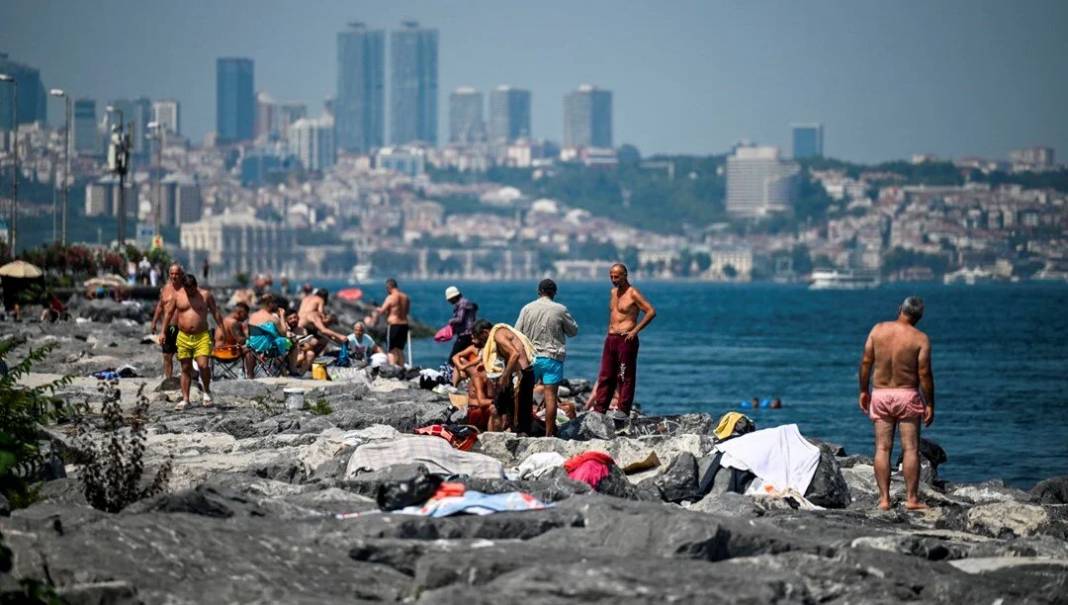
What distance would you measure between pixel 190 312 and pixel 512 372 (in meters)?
3.92

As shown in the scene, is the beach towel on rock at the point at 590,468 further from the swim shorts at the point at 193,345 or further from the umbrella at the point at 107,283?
the umbrella at the point at 107,283

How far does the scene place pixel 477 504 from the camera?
9719 millimetres

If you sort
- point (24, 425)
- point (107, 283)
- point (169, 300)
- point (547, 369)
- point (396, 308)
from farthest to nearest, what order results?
point (107, 283), point (396, 308), point (169, 300), point (547, 369), point (24, 425)

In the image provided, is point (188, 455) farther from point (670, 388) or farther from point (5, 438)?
point (670, 388)

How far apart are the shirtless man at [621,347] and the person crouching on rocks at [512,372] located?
143cm

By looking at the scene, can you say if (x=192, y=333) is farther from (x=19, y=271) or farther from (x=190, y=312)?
(x=19, y=271)

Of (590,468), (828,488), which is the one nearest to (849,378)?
(828,488)

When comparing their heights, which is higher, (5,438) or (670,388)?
(5,438)

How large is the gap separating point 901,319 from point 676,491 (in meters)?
1.73

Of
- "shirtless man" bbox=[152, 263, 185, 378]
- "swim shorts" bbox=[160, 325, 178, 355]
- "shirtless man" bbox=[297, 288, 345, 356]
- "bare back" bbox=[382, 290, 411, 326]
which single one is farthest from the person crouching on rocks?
"bare back" bbox=[382, 290, 411, 326]

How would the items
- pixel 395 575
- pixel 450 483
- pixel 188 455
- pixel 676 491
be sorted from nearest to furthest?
1. pixel 395 575
2. pixel 450 483
3. pixel 676 491
4. pixel 188 455

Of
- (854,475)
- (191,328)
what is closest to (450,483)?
(854,475)

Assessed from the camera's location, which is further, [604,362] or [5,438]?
[604,362]

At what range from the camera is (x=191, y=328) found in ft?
55.7
